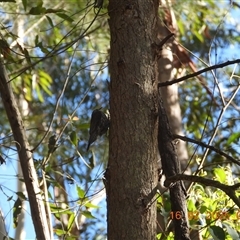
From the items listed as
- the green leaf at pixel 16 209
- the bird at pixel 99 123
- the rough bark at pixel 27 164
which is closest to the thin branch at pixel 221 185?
the bird at pixel 99 123

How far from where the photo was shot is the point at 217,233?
1312 mm

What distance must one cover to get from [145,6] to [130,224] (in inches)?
17.1

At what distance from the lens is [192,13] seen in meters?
3.58

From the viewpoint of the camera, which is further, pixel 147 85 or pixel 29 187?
pixel 29 187

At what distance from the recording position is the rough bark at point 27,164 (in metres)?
1.45

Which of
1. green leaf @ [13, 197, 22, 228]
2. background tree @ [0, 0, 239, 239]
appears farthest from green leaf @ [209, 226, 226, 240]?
green leaf @ [13, 197, 22, 228]

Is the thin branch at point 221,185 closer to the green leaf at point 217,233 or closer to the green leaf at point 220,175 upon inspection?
the green leaf at point 217,233

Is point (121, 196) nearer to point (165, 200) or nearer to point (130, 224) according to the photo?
point (130, 224)

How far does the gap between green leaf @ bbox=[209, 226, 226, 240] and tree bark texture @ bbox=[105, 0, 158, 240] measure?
234 mm

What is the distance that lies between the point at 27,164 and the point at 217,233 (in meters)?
0.49

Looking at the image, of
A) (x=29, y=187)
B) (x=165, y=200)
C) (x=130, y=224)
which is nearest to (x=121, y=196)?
(x=130, y=224)

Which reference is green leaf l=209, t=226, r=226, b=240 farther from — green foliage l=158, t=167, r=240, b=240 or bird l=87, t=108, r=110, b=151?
bird l=87, t=108, r=110, b=151

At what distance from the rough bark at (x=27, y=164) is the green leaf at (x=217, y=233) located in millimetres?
378

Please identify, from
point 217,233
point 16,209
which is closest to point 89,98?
point 16,209
